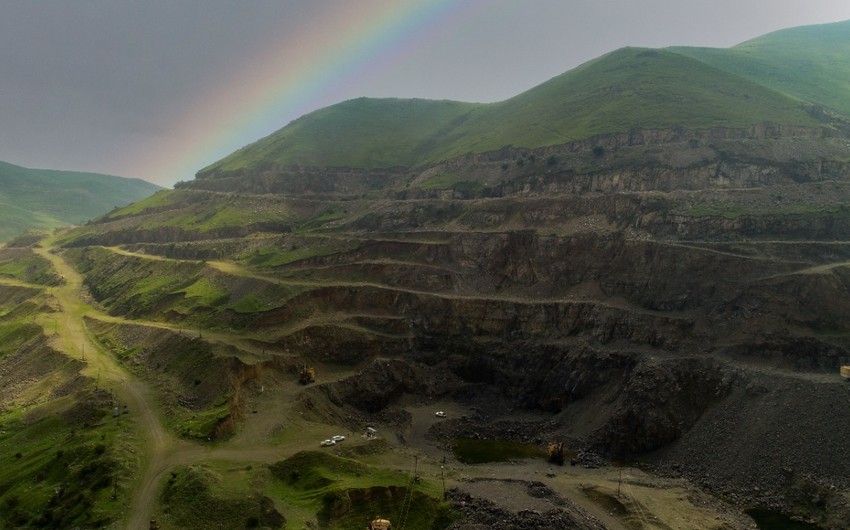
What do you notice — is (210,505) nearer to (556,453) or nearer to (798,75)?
(556,453)

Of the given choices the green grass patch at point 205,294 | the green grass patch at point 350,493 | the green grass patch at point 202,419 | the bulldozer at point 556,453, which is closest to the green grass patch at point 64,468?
the green grass patch at point 202,419

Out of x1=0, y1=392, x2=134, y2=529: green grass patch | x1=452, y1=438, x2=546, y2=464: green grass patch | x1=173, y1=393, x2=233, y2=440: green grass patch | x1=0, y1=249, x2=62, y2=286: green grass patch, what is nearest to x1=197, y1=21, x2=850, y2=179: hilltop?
x1=0, y1=249, x2=62, y2=286: green grass patch

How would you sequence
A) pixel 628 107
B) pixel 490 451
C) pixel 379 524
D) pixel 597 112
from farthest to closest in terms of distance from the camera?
1. pixel 597 112
2. pixel 628 107
3. pixel 490 451
4. pixel 379 524

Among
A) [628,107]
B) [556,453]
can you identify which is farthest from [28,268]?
[628,107]

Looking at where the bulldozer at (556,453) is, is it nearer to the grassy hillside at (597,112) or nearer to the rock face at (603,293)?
the rock face at (603,293)

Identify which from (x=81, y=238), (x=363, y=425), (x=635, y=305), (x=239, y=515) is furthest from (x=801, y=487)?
(x=81, y=238)

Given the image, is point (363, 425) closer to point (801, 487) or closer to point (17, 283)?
point (801, 487)
